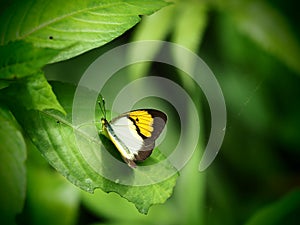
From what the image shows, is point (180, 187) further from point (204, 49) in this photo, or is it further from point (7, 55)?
point (7, 55)

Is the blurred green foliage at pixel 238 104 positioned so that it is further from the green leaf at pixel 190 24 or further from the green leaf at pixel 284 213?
the green leaf at pixel 284 213

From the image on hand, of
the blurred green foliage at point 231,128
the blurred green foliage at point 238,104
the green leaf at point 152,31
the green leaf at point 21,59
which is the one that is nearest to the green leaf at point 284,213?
the blurred green foliage at point 231,128

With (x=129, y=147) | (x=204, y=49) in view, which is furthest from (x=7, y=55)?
(x=204, y=49)

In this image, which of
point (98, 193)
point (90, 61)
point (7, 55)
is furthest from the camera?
point (90, 61)

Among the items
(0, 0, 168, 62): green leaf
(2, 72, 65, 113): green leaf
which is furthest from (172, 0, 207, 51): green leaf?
(2, 72, 65, 113): green leaf

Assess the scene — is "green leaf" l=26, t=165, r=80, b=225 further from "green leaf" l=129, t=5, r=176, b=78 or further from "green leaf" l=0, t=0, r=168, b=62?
"green leaf" l=0, t=0, r=168, b=62

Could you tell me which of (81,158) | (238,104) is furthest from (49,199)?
(238,104)
